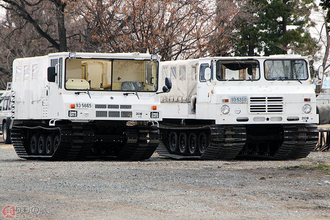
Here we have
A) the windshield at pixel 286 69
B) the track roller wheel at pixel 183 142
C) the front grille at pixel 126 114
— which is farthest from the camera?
the track roller wheel at pixel 183 142

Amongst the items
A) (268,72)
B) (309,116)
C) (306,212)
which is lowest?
(306,212)

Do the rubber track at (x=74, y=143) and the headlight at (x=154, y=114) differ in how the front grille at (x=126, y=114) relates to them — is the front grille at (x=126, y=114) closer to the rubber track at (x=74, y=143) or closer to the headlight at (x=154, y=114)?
the headlight at (x=154, y=114)

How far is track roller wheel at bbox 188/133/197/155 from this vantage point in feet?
72.0

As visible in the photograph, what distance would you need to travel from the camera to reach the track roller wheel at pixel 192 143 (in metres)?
21.9

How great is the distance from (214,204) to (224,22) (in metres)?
29.4

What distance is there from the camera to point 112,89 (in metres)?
19.2

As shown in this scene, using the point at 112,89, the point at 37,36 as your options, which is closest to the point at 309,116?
the point at 112,89

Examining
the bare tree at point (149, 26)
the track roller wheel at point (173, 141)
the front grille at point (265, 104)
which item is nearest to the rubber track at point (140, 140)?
the front grille at point (265, 104)

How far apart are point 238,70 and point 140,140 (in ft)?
12.8

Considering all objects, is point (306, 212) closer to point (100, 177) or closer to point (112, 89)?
point (100, 177)

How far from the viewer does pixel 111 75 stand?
63.4 feet

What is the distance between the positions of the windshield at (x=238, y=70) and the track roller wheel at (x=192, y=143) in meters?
2.47

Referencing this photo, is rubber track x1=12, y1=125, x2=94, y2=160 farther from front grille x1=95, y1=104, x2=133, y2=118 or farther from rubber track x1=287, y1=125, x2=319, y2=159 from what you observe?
rubber track x1=287, y1=125, x2=319, y2=159

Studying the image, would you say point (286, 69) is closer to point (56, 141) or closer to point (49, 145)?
point (56, 141)
